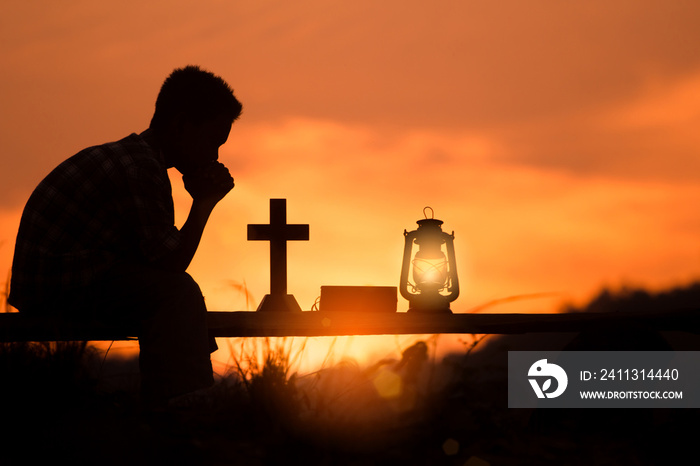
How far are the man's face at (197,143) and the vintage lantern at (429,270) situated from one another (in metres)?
2.34

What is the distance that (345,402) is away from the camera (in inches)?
144

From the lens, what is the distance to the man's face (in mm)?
3848

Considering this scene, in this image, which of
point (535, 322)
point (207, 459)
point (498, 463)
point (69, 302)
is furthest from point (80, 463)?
point (535, 322)

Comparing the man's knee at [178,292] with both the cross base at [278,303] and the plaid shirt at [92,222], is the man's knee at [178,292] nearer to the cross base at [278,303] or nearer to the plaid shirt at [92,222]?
the plaid shirt at [92,222]

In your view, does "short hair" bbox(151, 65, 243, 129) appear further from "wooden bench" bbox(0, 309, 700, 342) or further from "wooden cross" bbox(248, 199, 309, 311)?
"wooden cross" bbox(248, 199, 309, 311)

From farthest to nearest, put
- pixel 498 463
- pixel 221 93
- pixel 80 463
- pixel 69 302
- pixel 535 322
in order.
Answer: pixel 535 322 < pixel 221 93 < pixel 69 302 < pixel 498 463 < pixel 80 463

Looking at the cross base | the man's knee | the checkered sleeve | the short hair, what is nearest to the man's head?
the short hair

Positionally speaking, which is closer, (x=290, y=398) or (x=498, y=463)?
(x=498, y=463)

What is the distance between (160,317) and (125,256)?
393 mm

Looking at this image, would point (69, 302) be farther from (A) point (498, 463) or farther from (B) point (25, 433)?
(A) point (498, 463)

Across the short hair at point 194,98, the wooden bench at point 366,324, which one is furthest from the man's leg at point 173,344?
the short hair at point 194,98

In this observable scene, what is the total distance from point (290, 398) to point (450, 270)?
2.42 m

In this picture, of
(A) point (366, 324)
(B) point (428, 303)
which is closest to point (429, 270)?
(B) point (428, 303)

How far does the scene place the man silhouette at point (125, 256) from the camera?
3439 millimetres
